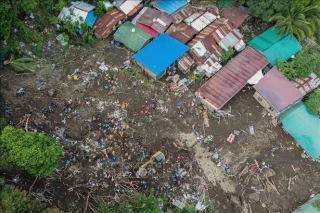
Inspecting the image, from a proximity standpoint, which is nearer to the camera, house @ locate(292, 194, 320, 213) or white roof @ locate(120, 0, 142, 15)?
house @ locate(292, 194, 320, 213)

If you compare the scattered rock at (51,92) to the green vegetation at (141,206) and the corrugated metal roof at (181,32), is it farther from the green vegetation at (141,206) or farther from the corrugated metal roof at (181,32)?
the corrugated metal roof at (181,32)

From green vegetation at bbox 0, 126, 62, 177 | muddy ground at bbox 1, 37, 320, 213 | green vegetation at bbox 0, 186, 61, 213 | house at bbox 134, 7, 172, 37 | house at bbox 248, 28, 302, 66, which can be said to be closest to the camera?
green vegetation at bbox 0, 186, 61, 213

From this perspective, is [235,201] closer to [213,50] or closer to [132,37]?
[213,50]

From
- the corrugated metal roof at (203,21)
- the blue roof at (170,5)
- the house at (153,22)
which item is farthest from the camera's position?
the blue roof at (170,5)

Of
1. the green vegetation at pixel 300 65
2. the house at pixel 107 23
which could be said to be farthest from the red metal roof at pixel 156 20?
the green vegetation at pixel 300 65

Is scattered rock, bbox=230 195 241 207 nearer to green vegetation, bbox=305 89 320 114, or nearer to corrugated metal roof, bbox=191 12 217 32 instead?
green vegetation, bbox=305 89 320 114

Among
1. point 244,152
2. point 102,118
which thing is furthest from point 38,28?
point 244,152

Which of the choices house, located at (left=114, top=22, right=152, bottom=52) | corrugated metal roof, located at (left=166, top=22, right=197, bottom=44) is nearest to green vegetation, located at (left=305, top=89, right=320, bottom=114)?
corrugated metal roof, located at (left=166, top=22, right=197, bottom=44)
